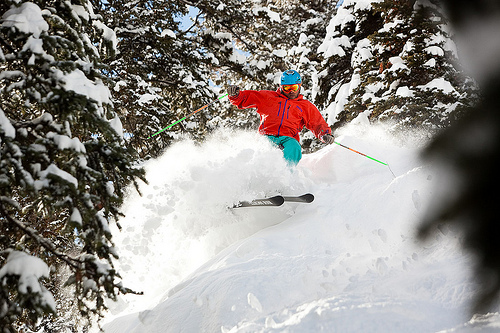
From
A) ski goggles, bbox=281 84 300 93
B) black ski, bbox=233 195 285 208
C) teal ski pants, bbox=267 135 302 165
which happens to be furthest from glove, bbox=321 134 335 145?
black ski, bbox=233 195 285 208

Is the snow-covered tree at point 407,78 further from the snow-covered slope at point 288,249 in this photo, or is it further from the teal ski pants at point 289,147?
the teal ski pants at point 289,147

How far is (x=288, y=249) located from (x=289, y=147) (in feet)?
9.24

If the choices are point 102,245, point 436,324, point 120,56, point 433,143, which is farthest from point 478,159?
point 120,56

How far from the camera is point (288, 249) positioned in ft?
14.2

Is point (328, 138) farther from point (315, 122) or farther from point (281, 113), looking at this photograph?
point (281, 113)

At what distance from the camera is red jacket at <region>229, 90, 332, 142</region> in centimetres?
723

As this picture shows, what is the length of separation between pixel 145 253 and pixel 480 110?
17.6 feet

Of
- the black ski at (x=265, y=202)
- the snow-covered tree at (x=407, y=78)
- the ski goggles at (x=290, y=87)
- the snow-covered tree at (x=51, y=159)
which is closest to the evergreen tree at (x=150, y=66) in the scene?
the ski goggles at (x=290, y=87)

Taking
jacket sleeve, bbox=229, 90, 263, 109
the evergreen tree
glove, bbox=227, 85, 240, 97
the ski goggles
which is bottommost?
the ski goggles

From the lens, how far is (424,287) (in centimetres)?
289

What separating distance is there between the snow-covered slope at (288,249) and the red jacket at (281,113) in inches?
16.1

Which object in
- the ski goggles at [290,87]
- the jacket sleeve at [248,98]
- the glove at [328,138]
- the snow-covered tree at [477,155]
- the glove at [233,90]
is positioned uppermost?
the glove at [233,90]

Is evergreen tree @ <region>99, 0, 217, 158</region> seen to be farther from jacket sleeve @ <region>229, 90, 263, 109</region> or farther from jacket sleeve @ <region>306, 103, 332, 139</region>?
jacket sleeve @ <region>306, 103, 332, 139</region>

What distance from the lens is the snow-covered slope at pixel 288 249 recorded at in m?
2.67
